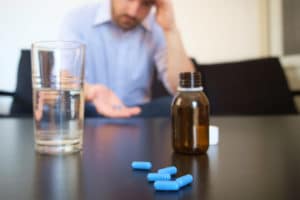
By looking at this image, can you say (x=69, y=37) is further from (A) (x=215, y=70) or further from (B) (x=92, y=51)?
(A) (x=215, y=70)

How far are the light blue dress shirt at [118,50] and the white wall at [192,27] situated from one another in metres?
0.11

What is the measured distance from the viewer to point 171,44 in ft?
7.02

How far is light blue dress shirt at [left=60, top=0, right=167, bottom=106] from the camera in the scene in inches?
80.9

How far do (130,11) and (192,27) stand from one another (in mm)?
378

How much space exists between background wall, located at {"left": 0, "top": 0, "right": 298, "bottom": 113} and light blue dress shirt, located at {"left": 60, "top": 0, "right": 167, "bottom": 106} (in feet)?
0.34

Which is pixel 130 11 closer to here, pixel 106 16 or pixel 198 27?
pixel 106 16

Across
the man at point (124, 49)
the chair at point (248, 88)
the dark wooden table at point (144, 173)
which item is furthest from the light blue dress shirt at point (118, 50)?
the dark wooden table at point (144, 173)

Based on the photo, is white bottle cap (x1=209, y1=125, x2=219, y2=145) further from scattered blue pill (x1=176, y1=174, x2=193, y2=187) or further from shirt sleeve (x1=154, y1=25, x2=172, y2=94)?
shirt sleeve (x1=154, y1=25, x2=172, y2=94)

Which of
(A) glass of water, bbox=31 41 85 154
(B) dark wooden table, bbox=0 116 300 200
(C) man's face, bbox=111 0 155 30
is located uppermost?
(C) man's face, bbox=111 0 155 30

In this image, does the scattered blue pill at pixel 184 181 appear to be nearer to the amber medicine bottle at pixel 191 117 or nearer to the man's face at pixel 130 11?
the amber medicine bottle at pixel 191 117

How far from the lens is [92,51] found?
80.8 inches

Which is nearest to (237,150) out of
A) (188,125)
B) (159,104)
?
(188,125)

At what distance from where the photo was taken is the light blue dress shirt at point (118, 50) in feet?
6.74

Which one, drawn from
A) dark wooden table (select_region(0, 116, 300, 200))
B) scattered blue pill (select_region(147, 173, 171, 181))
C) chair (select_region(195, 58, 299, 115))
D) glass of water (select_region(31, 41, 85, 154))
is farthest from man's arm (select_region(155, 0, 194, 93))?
scattered blue pill (select_region(147, 173, 171, 181))
